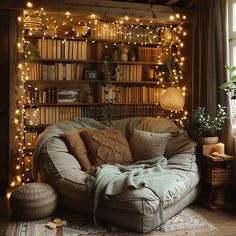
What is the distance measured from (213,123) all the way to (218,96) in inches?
15.8

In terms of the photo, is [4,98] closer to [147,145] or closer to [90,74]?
[90,74]

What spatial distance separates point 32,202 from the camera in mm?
2844

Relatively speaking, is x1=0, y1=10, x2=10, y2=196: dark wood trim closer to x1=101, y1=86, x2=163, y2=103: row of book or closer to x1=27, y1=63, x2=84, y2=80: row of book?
x1=27, y1=63, x2=84, y2=80: row of book

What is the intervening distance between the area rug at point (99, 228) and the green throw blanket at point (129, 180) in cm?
18

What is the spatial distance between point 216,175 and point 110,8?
8.00 ft

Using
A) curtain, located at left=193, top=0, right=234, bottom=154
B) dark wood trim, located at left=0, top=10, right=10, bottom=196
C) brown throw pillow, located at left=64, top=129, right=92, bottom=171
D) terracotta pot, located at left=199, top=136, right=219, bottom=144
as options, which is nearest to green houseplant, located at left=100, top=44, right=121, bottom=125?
brown throw pillow, located at left=64, top=129, right=92, bottom=171

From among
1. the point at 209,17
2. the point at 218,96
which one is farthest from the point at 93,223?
the point at 209,17

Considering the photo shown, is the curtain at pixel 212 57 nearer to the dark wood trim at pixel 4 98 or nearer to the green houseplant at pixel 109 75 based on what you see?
the green houseplant at pixel 109 75

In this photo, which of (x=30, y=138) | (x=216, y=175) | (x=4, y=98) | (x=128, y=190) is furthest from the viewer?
(x=30, y=138)

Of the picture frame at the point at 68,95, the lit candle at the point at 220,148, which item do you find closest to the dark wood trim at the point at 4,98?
the picture frame at the point at 68,95

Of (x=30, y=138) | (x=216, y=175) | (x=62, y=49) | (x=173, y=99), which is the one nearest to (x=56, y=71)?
(x=62, y=49)

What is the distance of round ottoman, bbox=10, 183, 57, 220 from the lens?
2.85 metres

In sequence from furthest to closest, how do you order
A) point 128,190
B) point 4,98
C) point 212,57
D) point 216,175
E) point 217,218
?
point 4,98, point 212,57, point 216,175, point 217,218, point 128,190

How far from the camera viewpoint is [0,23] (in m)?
4.05
